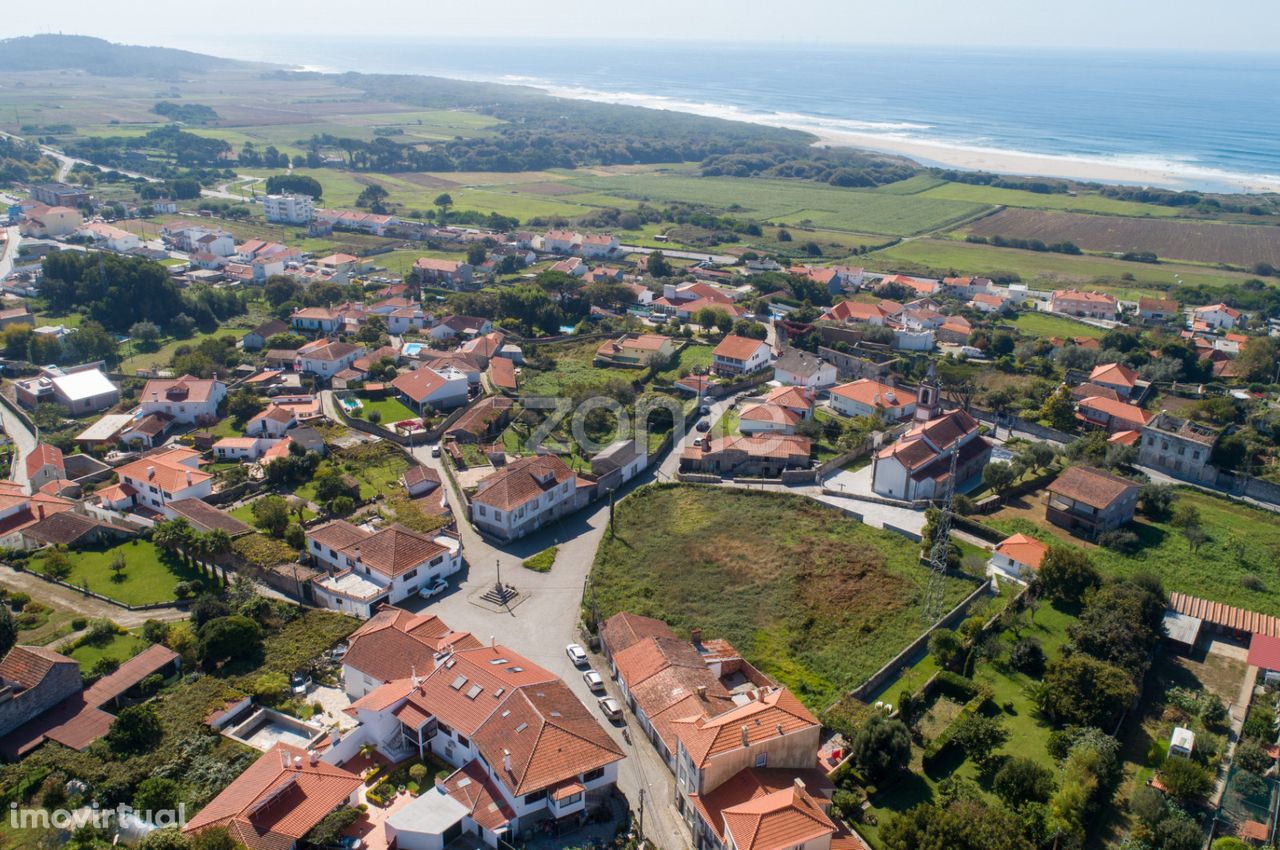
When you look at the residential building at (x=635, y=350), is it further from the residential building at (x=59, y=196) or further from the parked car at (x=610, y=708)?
the residential building at (x=59, y=196)

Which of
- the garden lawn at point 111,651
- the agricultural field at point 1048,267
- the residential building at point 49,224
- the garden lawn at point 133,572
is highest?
the residential building at point 49,224

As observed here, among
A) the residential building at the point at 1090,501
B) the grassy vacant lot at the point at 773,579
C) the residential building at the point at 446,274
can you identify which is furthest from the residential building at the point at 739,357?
the residential building at the point at 446,274

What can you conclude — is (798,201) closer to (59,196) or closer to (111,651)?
(59,196)

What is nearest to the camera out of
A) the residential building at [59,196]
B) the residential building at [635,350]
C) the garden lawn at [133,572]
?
the garden lawn at [133,572]

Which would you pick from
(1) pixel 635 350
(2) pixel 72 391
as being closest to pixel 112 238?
(2) pixel 72 391

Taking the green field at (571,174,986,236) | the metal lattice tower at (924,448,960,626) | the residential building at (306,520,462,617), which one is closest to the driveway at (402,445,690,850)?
the residential building at (306,520,462,617)

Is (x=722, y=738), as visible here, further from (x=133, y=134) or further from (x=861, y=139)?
(x=861, y=139)

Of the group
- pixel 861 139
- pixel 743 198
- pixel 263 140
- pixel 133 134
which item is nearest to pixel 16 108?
pixel 133 134
